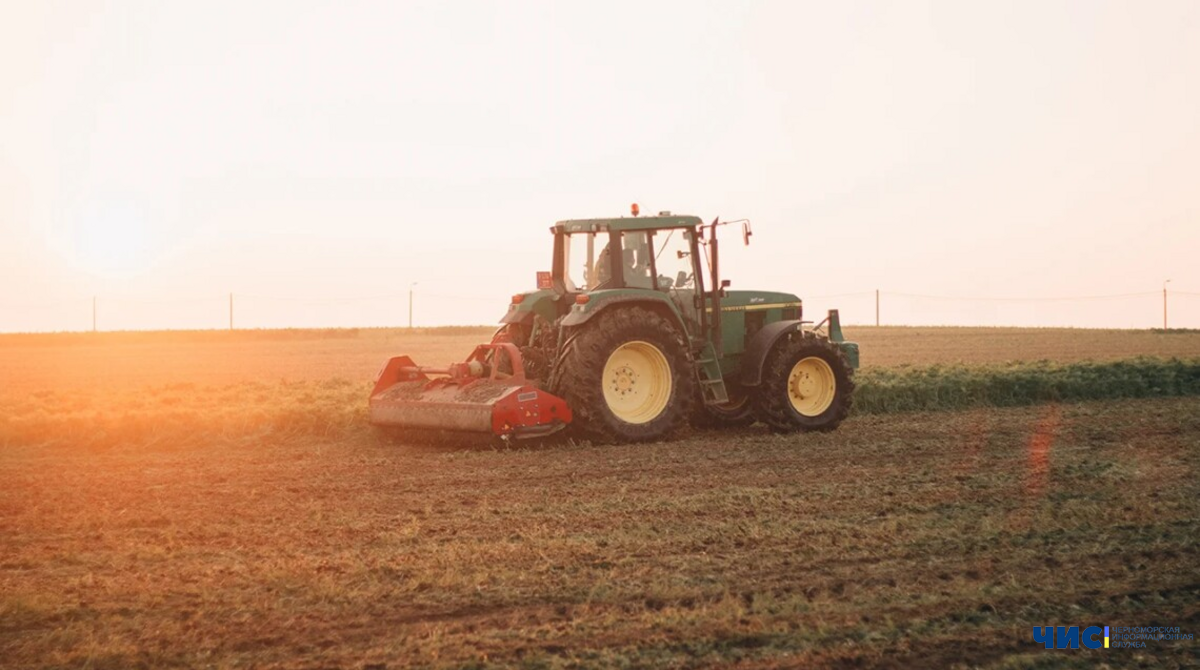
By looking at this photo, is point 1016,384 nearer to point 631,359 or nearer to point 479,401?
point 631,359

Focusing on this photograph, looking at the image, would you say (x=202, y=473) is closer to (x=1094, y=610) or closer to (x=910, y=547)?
(x=910, y=547)

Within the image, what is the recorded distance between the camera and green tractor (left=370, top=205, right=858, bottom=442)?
12.3 meters

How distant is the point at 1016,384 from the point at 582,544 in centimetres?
1192

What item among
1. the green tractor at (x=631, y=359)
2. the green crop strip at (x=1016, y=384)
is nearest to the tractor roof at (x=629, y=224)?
the green tractor at (x=631, y=359)

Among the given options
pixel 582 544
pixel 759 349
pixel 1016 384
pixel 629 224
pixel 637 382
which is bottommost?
pixel 582 544

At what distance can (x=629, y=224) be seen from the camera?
13.1m

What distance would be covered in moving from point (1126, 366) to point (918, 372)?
3522 millimetres

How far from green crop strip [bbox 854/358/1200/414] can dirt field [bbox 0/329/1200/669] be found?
241 cm

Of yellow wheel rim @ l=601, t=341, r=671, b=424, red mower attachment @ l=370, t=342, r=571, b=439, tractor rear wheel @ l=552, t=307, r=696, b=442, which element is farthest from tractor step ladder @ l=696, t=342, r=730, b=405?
red mower attachment @ l=370, t=342, r=571, b=439

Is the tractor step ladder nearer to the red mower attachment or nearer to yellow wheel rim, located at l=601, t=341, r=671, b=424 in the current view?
yellow wheel rim, located at l=601, t=341, r=671, b=424

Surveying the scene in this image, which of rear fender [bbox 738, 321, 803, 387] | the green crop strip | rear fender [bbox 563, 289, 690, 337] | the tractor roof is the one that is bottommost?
the green crop strip

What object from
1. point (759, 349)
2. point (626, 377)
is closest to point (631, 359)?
point (626, 377)

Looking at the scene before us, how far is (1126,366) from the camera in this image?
1880cm

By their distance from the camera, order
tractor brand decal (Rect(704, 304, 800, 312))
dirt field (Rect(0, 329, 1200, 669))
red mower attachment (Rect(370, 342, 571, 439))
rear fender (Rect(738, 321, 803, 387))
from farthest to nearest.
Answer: tractor brand decal (Rect(704, 304, 800, 312))
rear fender (Rect(738, 321, 803, 387))
red mower attachment (Rect(370, 342, 571, 439))
dirt field (Rect(0, 329, 1200, 669))
